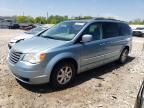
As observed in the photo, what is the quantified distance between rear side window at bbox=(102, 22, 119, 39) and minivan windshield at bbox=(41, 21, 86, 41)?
90 cm

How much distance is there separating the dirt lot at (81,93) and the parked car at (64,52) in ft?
1.02

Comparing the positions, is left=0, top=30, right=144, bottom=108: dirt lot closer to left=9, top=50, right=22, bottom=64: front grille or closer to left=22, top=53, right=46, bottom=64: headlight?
left=9, top=50, right=22, bottom=64: front grille

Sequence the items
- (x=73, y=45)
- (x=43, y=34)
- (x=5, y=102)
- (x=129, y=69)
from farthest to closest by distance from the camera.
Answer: (x=129, y=69) → (x=43, y=34) → (x=73, y=45) → (x=5, y=102)

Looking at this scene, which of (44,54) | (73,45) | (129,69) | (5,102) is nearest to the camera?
(5,102)

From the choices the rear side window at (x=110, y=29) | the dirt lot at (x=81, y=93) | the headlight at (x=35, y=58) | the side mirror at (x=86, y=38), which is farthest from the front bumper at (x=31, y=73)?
the rear side window at (x=110, y=29)

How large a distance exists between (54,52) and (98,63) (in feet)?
6.10

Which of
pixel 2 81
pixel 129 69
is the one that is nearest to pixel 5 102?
pixel 2 81

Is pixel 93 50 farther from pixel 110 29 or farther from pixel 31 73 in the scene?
pixel 31 73

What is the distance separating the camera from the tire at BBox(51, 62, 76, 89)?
4857 mm

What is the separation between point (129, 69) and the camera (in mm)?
7180

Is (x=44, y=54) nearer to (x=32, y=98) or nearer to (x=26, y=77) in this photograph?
(x=26, y=77)

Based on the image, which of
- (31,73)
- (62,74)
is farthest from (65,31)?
(31,73)

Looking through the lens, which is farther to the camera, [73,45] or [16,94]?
[73,45]

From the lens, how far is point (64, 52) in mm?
4957
